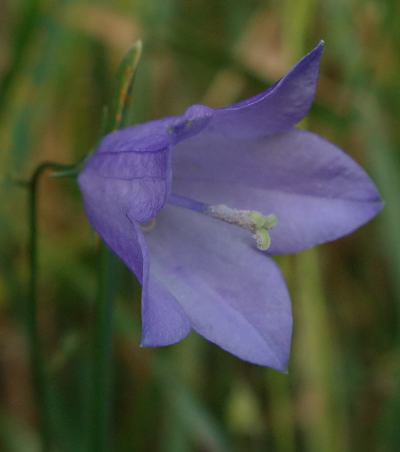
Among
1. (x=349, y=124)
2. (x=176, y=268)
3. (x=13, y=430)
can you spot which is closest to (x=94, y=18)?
(x=349, y=124)

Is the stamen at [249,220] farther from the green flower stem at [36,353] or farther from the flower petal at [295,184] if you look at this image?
the green flower stem at [36,353]

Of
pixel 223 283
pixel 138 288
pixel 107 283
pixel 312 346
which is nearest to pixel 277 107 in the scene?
pixel 223 283

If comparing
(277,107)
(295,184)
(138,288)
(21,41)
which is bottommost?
(138,288)

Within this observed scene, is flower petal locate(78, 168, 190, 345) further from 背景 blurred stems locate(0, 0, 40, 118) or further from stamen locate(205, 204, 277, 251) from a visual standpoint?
背景 blurred stems locate(0, 0, 40, 118)

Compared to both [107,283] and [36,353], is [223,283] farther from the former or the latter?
[36,353]

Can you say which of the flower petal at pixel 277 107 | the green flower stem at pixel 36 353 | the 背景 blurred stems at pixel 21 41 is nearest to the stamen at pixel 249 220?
the flower petal at pixel 277 107

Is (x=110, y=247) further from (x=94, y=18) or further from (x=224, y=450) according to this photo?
(x=94, y=18)
